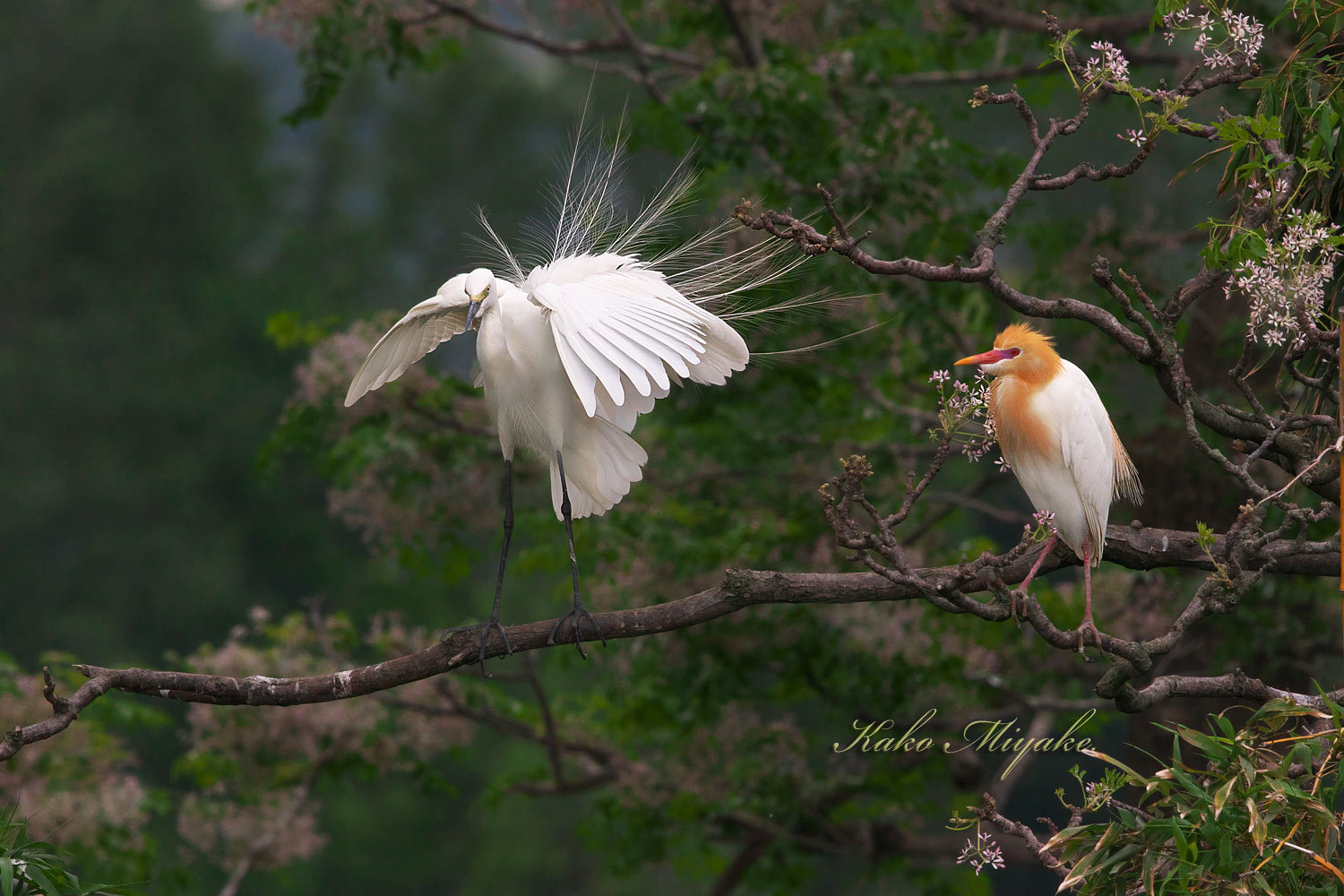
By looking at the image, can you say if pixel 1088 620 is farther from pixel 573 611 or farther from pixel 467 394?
pixel 467 394

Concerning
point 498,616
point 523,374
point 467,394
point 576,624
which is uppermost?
point 467,394

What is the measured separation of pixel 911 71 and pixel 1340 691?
3537mm

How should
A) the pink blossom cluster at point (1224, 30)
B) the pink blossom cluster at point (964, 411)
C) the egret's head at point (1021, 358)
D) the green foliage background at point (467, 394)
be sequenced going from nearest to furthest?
1. the pink blossom cluster at point (964, 411)
2. the pink blossom cluster at point (1224, 30)
3. the egret's head at point (1021, 358)
4. the green foliage background at point (467, 394)

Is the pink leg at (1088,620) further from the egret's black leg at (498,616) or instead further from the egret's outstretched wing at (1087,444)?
the egret's black leg at (498,616)

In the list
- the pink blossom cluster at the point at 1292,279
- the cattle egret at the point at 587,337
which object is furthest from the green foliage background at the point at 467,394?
the pink blossom cluster at the point at 1292,279

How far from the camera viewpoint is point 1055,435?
287 cm

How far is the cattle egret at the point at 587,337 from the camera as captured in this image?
2.83 meters

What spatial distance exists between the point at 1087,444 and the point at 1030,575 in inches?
14.9

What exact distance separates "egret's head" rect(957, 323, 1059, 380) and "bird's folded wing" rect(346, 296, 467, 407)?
136 centimetres

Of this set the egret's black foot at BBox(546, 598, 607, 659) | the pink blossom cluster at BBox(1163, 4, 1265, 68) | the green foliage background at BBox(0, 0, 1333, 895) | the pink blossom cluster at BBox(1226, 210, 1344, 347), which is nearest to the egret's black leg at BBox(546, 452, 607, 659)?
the egret's black foot at BBox(546, 598, 607, 659)

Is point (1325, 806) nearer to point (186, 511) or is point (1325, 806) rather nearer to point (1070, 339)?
point (1070, 339)

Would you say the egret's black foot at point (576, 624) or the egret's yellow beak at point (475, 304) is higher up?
the egret's yellow beak at point (475, 304)

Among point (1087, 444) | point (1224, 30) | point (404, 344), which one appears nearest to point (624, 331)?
point (404, 344)

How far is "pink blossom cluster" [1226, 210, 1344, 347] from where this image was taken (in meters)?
2.41
